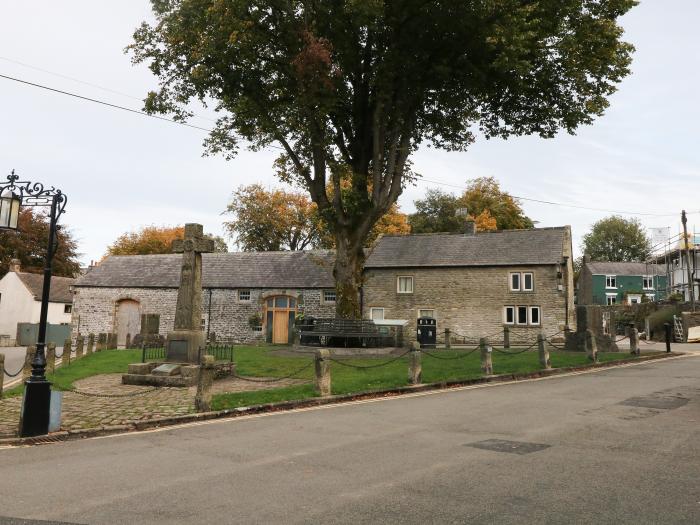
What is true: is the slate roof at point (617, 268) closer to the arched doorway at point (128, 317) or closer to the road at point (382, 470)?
the arched doorway at point (128, 317)

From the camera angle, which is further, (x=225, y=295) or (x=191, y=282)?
(x=225, y=295)

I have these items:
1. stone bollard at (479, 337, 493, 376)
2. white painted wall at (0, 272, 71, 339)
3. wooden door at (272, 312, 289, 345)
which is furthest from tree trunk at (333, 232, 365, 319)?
white painted wall at (0, 272, 71, 339)

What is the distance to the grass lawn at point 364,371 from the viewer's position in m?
12.5

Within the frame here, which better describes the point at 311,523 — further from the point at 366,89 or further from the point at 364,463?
the point at 366,89

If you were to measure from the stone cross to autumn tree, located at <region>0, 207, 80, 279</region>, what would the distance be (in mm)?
41858

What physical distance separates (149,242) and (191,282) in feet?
169

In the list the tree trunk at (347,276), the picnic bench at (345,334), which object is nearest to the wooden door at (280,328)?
the picnic bench at (345,334)

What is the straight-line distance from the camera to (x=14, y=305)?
4638cm

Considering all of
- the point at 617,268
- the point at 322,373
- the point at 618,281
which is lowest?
the point at 322,373

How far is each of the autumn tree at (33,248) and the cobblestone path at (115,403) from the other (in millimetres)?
43148

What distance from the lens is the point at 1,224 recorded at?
10.1 meters

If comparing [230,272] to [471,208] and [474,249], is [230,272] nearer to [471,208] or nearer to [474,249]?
[474,249]

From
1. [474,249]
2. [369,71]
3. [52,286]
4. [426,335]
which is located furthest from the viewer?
[52,286]

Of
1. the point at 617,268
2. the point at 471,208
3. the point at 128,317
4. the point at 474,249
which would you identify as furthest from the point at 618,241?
the point at 128,317
